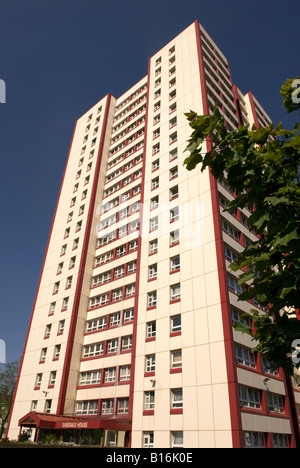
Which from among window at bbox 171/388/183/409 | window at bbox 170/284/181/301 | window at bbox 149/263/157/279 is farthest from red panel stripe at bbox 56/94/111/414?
window at bbox 170/284/181/301

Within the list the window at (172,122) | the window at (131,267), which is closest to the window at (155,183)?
the window at (172,122)

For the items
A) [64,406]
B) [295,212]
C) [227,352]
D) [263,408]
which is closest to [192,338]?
[227,352]

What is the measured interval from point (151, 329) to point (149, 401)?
5.52 m

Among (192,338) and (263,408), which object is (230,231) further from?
(263,408)

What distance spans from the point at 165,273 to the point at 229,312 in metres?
7.33

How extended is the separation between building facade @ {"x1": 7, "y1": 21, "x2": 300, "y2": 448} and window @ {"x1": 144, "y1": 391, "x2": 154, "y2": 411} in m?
0.07

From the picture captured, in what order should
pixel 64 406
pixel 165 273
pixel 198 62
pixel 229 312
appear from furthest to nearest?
pixel 198 62 < pixel 64 406 < pixel 165 273 < pixel 229 312

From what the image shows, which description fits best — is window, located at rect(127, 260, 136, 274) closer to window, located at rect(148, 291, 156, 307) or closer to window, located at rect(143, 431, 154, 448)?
window, located at rect(148, 291, 156, 307)

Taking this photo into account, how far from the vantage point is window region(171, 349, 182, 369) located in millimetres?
24172

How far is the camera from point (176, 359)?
80.4 feet

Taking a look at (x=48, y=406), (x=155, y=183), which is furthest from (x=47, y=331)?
(x=155, y=183)

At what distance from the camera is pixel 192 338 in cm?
2383

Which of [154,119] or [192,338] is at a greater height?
[154,119]

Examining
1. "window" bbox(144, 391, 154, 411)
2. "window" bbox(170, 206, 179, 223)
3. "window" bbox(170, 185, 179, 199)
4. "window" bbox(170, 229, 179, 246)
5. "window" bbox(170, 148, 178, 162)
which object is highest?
"window" bbox(170, 148, 178, 162)
